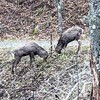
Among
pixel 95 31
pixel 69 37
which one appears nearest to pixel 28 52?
pixel 69 37

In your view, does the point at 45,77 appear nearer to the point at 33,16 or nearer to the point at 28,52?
the point at 28,52

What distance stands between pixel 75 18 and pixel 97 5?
13.4 m

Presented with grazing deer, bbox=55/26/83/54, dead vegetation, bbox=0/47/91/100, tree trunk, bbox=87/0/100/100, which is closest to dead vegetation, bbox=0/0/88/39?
grazing deer, bbox=55/26/83/54

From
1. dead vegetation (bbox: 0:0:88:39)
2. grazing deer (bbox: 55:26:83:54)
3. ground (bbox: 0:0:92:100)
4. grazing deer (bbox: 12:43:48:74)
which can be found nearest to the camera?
ground (bbox: 0:0:92:100)

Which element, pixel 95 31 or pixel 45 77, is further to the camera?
pixel 45 77

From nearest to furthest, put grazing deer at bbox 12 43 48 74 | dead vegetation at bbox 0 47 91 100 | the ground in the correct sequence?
the ground, dead vegetation at bbox 0 47 91 100, grazing deer at bbox 12 43 48 74

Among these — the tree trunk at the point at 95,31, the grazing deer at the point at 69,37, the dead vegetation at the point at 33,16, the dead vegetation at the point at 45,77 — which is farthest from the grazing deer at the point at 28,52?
the tree trunk at the point at 95,31

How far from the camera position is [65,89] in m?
9.47

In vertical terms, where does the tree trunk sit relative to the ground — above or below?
above

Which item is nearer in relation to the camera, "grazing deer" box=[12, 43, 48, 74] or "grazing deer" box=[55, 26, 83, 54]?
"grazing deer" box=[12, 43, 48, 74]

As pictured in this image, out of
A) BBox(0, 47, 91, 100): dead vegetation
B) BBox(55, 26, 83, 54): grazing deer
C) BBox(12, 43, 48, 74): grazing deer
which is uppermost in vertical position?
BBox(55, 26, 83, 54): grazing deer

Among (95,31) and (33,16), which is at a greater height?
(95,31)

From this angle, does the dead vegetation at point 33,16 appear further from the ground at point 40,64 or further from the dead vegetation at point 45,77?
the dead vegetation at point 45,77

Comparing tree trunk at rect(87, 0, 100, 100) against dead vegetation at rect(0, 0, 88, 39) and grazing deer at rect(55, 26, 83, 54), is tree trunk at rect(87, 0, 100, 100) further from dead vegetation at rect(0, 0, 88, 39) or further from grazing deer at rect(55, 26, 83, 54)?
dead vegetation at rect(0, 0, 88, 39)
